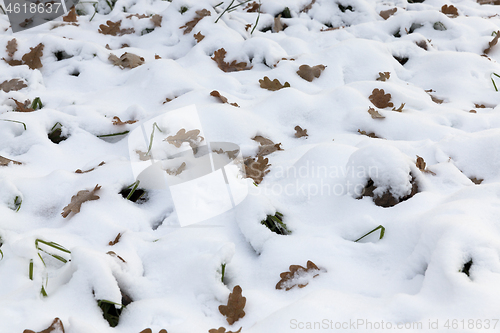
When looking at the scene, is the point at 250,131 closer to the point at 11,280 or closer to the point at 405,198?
the point at 405,198

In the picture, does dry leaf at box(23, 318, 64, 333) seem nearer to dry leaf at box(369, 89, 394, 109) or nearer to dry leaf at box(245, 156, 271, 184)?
dry leaf at box(245, 156, 271, 184)

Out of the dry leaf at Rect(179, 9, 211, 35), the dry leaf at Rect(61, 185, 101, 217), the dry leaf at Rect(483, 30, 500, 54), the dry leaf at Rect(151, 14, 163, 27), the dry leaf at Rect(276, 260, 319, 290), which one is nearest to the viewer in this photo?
the dry leaf at Rect(276, 260, 319, 290)

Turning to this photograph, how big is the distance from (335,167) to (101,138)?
5.36ft

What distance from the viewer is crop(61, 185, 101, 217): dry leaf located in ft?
5.85

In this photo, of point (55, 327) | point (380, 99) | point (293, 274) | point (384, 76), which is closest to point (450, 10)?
point (384, 76)

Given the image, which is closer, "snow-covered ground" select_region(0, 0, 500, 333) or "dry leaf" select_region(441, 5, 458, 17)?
"snow-covered ground" select_region(0, 0, 500, 333)

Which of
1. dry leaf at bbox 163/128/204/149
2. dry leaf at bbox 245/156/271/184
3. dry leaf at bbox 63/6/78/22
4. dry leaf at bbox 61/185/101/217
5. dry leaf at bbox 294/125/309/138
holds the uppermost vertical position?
dry leaf at bbox 63/6/78/22

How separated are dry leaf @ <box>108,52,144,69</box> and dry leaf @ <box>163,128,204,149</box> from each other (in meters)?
1.44

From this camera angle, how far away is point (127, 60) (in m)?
3.46

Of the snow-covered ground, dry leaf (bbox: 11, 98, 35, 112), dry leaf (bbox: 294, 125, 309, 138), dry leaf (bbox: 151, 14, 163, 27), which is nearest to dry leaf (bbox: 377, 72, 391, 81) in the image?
the snow-covered ground

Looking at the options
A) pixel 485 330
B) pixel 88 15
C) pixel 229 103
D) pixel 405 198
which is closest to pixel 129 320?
pixel 485 330

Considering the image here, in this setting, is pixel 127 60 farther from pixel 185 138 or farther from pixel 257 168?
pixel 257 168

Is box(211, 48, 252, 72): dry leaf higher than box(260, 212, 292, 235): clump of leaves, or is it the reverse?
box(260, 212, 292, 235): clump of leaves

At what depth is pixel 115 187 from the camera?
6.25 ft
